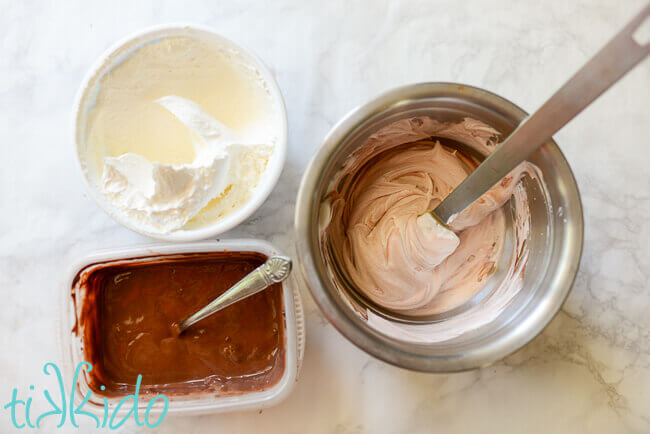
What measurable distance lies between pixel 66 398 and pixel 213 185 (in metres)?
0.63

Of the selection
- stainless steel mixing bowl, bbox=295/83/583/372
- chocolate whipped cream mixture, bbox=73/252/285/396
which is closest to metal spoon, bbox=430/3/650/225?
stainless steel mixing bowl, bbox=295/83/583/372

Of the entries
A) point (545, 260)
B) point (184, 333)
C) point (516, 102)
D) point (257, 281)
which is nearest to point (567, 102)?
point (545, 260)

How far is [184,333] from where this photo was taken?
995 millimetres

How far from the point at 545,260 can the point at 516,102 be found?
0.43 m

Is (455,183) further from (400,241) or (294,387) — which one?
(294,387)

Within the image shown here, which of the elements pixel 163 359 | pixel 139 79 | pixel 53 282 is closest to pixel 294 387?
pixel 163 359

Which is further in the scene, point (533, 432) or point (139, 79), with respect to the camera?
point (533, 432)

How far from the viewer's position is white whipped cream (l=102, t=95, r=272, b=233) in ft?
2.91

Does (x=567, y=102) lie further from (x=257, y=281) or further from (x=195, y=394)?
(x=195, y=394)

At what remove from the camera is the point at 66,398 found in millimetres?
1044

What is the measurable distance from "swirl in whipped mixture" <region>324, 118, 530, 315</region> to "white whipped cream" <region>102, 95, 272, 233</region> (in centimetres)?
21

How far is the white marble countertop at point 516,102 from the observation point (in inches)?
40.8

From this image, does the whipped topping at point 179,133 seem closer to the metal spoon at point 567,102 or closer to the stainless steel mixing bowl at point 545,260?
the stainless steel mixing bowl at point 545,260

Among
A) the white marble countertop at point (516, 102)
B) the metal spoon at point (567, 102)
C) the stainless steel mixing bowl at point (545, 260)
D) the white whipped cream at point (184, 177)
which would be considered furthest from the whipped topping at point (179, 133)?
the metal spoon at point (567, 102)
